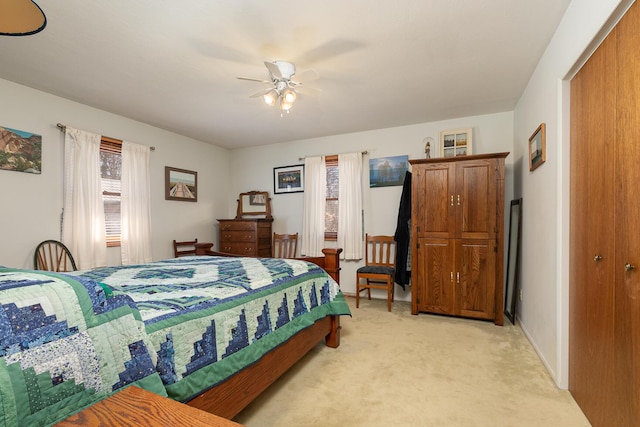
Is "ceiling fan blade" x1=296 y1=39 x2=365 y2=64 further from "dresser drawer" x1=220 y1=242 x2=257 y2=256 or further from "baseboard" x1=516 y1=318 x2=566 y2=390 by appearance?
"dresser drawer" x1=220 y1=242 x2=257 y2=256

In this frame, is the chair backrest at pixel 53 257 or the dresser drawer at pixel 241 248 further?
the dresser drawer at pixel 241 248

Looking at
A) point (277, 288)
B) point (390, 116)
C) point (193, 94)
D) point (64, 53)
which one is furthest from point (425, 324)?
point (64, 53)

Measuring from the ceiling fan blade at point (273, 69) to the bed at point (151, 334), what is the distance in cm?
151

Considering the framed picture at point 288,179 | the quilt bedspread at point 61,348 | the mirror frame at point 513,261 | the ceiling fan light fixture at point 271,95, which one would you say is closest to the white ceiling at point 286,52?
the ceiling fan light fixture at point 271,95

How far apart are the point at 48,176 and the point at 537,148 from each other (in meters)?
4.60

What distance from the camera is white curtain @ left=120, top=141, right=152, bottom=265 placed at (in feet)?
12.0

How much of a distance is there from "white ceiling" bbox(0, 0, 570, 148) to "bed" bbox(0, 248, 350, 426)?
167 cm

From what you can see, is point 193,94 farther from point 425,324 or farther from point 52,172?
point 425,324

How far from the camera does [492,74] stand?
2.74 m

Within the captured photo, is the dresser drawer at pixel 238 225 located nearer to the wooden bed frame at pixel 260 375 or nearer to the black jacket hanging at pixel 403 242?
the black jacket hanging at pixel 403 242

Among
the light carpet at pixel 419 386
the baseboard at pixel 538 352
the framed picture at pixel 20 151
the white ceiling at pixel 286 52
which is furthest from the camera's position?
the framed picture at pixel 20 151

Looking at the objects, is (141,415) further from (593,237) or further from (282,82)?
(282,82)

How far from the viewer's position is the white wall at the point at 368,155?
3.78 m

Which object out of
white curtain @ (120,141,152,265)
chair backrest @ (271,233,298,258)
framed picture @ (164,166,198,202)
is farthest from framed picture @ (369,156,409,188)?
white curtain @ (120,141,152,265)
